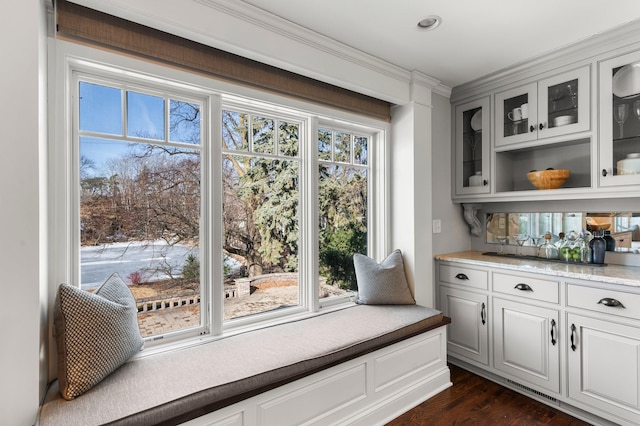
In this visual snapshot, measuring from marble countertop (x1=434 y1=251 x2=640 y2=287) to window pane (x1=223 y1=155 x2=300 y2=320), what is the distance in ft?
4.66

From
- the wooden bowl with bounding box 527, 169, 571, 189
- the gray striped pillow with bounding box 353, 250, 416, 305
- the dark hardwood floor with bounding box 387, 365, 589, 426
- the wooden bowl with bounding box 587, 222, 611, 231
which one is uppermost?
the wooden bowl with bounding box 527, 169, 571, 189

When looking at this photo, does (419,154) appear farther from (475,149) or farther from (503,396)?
(503,396)

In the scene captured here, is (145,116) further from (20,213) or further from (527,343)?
(527,343)

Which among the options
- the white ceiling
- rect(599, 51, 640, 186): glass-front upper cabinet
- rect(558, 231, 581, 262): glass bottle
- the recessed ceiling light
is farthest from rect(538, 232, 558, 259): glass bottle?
the recessed ceiling light

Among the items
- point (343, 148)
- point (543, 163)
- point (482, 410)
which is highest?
point (343, 148)

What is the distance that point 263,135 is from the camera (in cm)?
225

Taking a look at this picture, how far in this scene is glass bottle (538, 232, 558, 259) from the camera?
268cm

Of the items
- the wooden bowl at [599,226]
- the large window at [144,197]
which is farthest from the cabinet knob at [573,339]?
the large window at [144,197]

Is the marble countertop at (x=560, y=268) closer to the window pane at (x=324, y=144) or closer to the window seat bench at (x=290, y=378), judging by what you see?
the window seat bench at (x=290, y=378)

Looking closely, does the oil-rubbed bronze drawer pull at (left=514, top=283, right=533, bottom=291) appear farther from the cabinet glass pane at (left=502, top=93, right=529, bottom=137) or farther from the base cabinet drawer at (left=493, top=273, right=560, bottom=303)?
the cabinet glass pane at (left=502, top=93, right=529, bottom=137)

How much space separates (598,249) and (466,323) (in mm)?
1103

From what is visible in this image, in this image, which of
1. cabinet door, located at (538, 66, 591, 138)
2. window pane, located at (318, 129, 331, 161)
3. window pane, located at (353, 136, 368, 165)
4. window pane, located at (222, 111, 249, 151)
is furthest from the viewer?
window pane, located at (353, 136, 368, 165)

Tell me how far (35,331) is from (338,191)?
1994 mm

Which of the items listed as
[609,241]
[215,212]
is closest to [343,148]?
[215,212]
